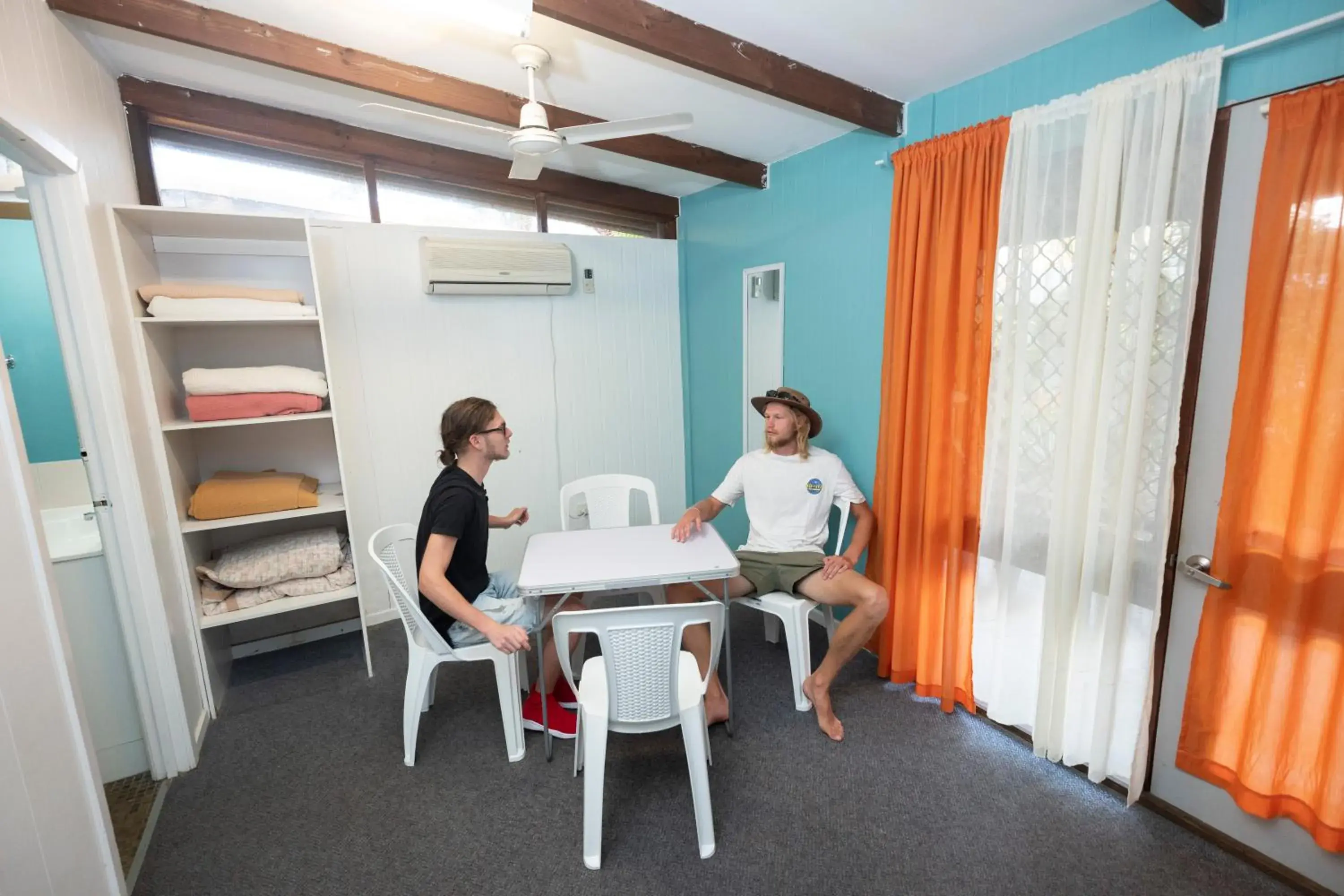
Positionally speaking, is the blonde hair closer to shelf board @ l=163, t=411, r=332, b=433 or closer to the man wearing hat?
the man wearing hat

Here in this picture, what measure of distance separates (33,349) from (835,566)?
3.13 metres

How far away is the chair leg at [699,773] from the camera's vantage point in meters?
1.72

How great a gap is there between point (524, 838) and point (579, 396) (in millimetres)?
2428

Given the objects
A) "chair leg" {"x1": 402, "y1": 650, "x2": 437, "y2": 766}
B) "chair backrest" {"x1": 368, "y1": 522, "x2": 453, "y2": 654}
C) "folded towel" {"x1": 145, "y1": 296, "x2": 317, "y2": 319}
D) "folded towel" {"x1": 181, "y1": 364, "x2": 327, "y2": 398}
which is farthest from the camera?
"folded towel" {"x1": 181, "y1": 364, "x2": 327, "y2": 398}

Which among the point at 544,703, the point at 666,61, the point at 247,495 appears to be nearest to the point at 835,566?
the point at 544,703

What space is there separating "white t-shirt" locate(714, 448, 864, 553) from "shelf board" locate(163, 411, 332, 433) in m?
1.93

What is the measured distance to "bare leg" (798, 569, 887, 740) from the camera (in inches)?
91.0

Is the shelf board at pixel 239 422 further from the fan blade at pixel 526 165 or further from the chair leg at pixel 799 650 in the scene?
the chair leg at pixel 799 650

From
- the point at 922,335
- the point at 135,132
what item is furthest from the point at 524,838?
the point at 135,132

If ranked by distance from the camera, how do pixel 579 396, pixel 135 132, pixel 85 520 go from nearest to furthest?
pixel 85 520, pixel 135 132, pixel 579 396

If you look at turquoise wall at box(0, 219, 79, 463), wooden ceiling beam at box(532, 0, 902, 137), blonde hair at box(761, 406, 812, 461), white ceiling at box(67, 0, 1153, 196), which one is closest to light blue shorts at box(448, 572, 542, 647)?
blonde hair at box(761, 406, 812, 461)

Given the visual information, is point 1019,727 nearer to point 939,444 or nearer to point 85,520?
point 939,444

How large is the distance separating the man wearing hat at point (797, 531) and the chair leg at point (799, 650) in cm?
4

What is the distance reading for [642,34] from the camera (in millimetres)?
1812
